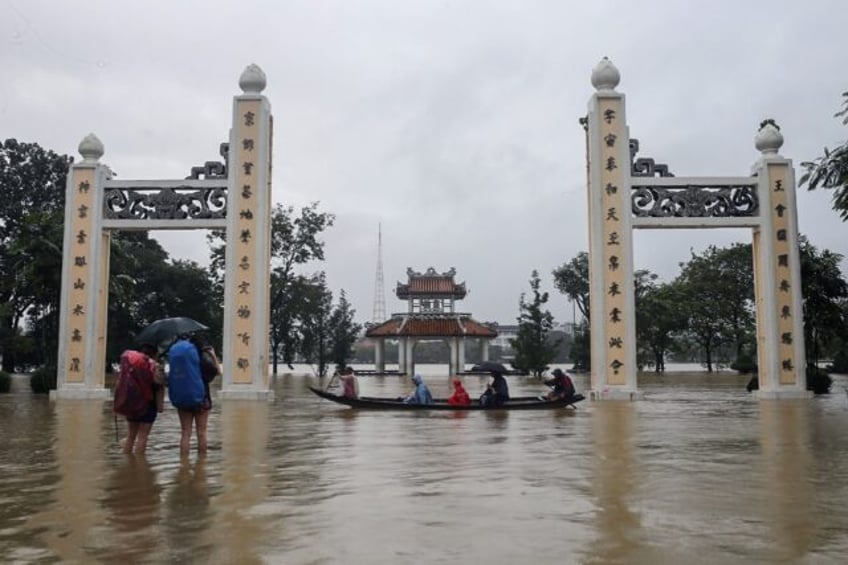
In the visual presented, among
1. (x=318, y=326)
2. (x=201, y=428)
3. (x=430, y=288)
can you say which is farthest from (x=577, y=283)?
(x=201, y=428)

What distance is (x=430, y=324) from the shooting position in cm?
4534

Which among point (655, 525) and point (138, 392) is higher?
point (138, 392)

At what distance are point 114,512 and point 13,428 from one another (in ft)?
24.3

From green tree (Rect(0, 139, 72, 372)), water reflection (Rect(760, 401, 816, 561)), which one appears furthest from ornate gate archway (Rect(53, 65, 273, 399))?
green tree (Rect(0, 139, 72, 372))

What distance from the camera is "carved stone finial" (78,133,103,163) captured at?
19891 mm

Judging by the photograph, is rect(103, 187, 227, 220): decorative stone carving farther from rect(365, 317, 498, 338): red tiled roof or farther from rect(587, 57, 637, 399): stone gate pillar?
rect(365, 317, 498, 338): red tiled roof

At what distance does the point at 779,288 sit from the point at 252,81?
13699 millimetres

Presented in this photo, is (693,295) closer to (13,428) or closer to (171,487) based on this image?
(13,428)

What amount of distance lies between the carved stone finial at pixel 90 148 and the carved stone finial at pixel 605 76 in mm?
12508

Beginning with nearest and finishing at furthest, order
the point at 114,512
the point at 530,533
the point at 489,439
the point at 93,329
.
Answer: the point at 530,533 < the point at 114,512 < the point at 489,439 < the point at 93,329

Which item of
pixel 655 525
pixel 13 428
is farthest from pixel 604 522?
pixel 13 428

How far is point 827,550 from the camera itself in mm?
4027

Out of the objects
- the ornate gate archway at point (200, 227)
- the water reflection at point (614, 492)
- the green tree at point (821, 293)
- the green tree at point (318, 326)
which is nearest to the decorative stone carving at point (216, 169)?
the ornate gate archway at point (200, 227)

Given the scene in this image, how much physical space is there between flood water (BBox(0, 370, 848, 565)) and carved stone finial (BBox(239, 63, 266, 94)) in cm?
1119
